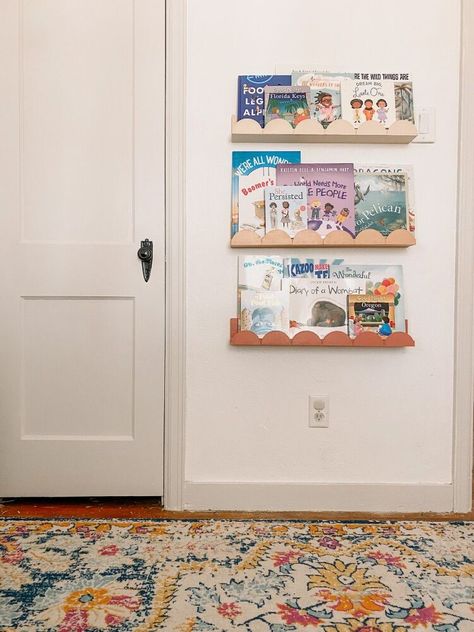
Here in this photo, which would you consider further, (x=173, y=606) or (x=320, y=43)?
(x=320, y=43)

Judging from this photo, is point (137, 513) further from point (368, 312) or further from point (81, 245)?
point (368, 312)

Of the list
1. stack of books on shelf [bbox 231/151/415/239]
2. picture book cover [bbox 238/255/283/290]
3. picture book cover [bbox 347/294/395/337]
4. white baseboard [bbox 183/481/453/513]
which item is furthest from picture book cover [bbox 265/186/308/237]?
white baseboard [bbox 183/481/453/513]

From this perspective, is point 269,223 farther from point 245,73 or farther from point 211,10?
point 211,10

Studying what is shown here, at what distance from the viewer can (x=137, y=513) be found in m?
1.86

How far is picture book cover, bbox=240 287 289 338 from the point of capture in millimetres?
1861

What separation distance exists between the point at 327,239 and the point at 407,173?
372 mm

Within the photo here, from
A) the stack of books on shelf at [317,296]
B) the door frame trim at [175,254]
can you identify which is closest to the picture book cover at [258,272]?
the stack of books on shelf at [317,296]

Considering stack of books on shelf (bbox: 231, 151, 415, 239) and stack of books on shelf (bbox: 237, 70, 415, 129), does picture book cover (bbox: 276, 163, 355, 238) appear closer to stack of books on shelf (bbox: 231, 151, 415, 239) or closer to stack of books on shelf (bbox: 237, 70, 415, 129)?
stack of books on shelf (bbox: 231, 151, 415, 239)

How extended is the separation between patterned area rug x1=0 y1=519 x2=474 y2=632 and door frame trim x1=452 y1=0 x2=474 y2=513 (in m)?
0.20

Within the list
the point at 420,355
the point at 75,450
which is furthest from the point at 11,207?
the point at 420,355

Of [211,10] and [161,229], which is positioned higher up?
[211,10]

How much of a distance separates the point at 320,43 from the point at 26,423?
1.68 meters

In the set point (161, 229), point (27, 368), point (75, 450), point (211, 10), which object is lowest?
point (75, 450)

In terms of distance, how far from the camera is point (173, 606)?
1.26 metres
